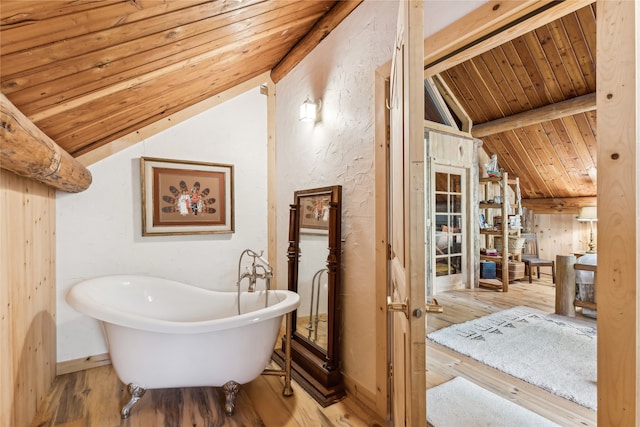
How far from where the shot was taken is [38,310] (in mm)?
2016

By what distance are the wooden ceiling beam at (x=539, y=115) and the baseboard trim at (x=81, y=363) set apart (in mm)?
5879

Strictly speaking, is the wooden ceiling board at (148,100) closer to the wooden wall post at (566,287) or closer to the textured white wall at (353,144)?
the textured white wall at (353,144)

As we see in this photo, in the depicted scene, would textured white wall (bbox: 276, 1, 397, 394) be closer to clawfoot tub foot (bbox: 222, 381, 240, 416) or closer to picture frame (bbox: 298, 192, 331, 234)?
picture frame (bbox: 298, 192, 331, 234)

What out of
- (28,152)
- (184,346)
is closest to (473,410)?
(184,346)

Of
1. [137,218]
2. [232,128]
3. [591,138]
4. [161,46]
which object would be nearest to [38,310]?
[137,218]

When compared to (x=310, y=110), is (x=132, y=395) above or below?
below

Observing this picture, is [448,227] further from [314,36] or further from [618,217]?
[618,217]

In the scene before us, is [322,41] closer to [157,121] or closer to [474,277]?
[157,121]

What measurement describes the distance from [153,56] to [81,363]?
2406mm

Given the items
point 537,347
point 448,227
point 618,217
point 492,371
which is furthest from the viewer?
point 448,227

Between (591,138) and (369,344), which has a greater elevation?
(591,138)

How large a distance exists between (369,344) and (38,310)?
2.14 metres

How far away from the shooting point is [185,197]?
2859 mm

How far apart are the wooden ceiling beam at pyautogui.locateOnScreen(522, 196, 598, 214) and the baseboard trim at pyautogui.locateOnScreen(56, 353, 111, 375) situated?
7.14 metres
